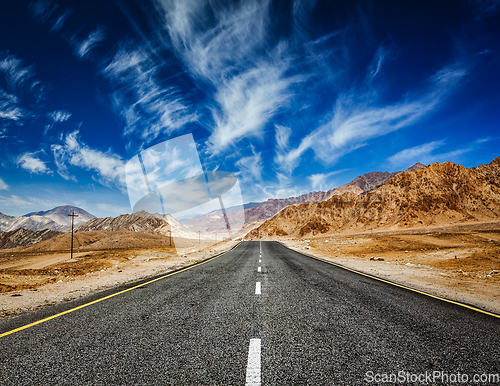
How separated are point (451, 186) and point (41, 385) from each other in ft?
346

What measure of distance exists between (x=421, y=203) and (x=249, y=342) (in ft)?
308

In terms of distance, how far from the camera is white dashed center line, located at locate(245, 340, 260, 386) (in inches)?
103

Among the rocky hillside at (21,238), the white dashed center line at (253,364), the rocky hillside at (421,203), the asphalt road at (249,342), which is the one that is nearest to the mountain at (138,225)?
the rocky hillside at (21,238)

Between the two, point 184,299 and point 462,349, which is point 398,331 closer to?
point 462,349

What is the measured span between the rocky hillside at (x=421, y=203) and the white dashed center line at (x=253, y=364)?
84203mm

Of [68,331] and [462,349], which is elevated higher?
[68,331]

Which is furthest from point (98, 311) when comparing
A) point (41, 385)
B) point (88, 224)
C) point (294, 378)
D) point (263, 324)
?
point (88, 224)

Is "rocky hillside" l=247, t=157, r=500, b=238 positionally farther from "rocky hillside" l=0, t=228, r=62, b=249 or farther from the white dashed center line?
"rocky hillside" l=0, t=228, r=62, b=249

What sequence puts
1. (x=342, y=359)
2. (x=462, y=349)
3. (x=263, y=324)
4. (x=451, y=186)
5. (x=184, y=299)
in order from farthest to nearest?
(x=451, y=186)
(x=184, y=299)
(x=263, y=324)
(x=462, y=349)
(x=342, y=359)

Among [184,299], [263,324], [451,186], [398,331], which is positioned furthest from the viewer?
[451,186]

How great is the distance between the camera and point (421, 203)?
78.4m

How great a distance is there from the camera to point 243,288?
767 centimetres

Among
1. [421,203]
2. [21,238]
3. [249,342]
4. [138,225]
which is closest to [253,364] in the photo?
[249,342]

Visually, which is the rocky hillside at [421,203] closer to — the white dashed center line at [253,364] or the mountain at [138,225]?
the mountain at [138,225]
